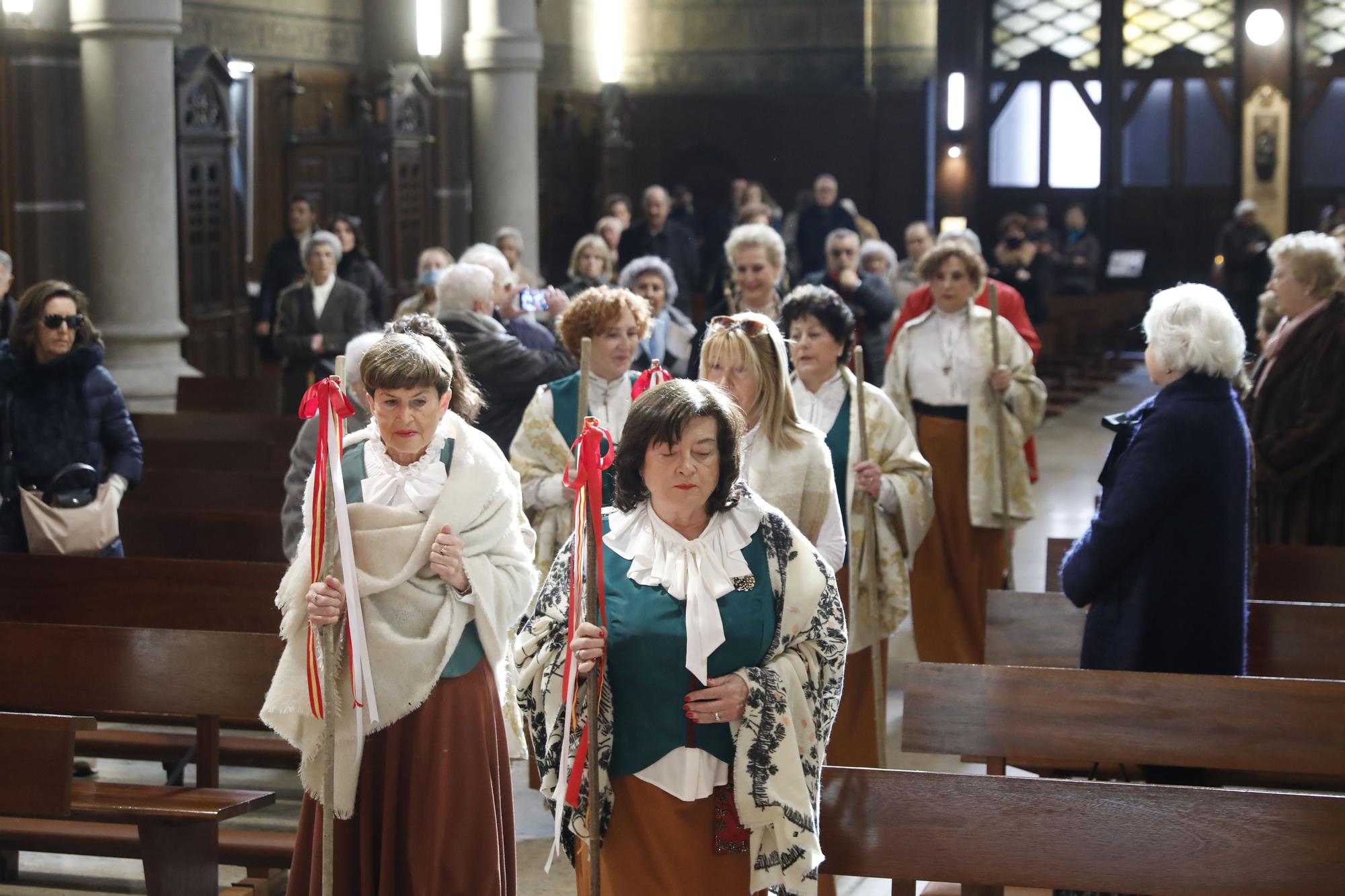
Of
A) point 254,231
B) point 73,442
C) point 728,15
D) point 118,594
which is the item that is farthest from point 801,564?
point 728,15

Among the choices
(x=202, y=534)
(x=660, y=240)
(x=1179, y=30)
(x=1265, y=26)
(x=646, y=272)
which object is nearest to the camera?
(x=202, y=534)

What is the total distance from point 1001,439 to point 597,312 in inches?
78.0

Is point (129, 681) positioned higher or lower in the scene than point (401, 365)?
lower

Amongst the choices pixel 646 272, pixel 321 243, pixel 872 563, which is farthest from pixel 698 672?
pixel 321 243

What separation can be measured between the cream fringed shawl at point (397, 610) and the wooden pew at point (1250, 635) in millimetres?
1756

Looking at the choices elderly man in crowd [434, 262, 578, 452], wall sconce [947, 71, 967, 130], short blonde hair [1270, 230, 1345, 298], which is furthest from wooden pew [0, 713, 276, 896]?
wall sconce [947, 71, 967, 130]

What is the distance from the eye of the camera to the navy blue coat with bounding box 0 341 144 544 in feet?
19.3

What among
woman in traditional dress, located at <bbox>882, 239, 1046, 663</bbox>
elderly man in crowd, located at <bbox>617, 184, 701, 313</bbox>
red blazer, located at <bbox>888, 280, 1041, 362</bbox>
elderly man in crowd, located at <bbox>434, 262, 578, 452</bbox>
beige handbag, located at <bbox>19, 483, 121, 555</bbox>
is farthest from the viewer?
elderly man in crowd, located at <bbox>617, 184, 701, 313</bbox>

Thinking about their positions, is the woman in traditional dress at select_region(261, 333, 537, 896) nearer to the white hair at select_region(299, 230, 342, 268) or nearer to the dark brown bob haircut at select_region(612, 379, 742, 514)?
the dark brown bob haircut at select_region(612, 379, 742, 514)

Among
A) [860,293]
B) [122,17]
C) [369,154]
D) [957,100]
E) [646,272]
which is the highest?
[957,100]

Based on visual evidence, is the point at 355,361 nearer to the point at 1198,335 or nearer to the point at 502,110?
the point at 1198,335

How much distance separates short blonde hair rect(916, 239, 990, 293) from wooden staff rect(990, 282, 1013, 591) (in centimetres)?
9

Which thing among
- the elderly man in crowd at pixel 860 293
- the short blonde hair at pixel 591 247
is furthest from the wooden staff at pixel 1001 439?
the short blonde hair at pixel 591 247

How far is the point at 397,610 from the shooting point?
3.93m
